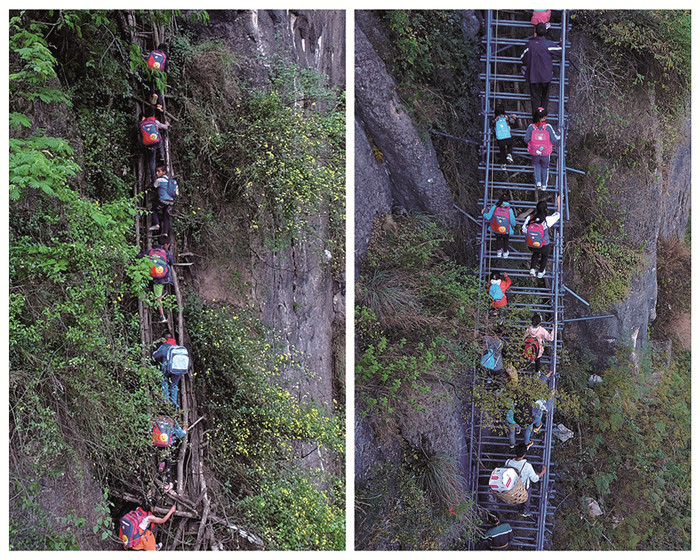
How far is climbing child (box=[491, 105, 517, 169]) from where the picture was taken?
5750mm

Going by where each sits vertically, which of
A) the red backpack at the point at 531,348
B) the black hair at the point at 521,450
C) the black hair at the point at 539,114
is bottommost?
the black hair at the point at 521,450

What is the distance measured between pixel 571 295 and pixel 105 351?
5.43 meters

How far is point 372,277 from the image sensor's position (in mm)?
5430

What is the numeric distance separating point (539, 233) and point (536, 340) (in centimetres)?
125

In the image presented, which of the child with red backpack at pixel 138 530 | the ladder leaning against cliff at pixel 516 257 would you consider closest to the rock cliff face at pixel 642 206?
the ladder leaning against cliff at pixel 516 257

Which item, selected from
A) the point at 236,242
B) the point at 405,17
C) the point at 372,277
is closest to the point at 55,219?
the point at 236,242

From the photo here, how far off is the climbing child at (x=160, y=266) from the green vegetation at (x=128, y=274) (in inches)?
5.3

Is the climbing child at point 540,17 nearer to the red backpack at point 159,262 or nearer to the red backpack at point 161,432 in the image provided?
the red backpack at point 159,262

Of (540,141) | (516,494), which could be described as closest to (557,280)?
(540,141)

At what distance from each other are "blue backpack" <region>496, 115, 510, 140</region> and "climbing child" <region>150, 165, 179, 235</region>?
3.65 m

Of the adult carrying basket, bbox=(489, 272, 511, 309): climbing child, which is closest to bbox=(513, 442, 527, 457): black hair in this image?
the adult carrying basket

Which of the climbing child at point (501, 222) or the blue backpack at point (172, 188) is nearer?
the blue backpack at point (172, 188)

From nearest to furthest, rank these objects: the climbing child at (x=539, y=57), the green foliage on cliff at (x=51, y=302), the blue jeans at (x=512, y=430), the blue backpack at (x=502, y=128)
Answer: the green foliage on cliff at (x=51, y=302) → the climbing child at (x=539, y=57) → the blue backpack at (x=502, y=128) → the blue jeans at (x=512, y=430)

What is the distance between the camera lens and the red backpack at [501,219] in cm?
585
